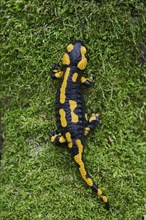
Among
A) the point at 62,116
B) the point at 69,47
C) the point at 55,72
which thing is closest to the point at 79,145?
the point at 62,116

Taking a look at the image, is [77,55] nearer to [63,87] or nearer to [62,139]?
[63,87]

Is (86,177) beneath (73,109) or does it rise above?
beneath

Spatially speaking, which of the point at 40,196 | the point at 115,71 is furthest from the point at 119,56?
the point at 40,196

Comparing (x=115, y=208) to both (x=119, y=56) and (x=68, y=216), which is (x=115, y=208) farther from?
(x=119, y=56)

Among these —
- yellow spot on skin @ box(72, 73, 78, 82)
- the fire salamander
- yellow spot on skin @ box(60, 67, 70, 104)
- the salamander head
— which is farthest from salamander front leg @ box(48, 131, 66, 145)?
the salamander head

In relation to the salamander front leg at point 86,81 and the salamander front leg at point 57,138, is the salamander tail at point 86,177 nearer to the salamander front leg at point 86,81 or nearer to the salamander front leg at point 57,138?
the salamander front leg at point 57,138

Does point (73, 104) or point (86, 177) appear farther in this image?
point (73, 104)

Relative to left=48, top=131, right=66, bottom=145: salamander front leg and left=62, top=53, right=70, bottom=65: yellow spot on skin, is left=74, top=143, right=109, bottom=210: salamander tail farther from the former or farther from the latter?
left=62, top=53, right=70, bottom=65: yellow spot on skin

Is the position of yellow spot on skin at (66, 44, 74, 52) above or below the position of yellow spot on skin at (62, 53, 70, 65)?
above
